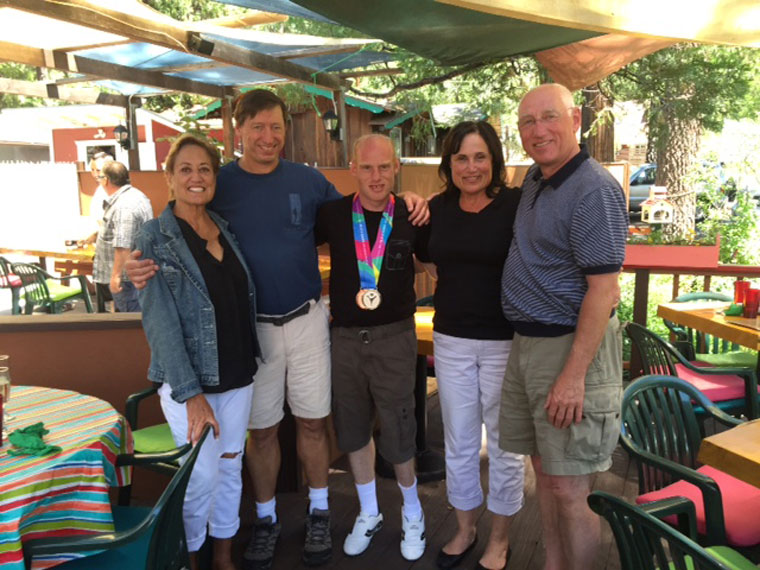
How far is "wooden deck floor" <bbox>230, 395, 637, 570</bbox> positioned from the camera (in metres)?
2.84

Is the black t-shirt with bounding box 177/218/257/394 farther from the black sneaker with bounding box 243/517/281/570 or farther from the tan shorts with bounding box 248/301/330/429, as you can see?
the black sneaker with bounding box 243/517/281/570

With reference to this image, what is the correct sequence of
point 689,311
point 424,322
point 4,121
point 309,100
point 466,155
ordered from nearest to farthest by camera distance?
point 466,155 → point 424,322 → point 689,311 → point 309,100 → point 4,121

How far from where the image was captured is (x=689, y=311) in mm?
4164

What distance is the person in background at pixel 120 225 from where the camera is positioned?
505cm

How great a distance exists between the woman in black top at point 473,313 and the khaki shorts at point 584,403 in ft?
0.92

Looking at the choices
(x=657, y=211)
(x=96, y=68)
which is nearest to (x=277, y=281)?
(x=96, y=68)

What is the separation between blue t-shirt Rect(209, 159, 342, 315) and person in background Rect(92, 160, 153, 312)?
264 cm

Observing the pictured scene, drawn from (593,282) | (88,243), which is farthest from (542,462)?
(88,243)

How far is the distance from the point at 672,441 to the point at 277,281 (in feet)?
5.48

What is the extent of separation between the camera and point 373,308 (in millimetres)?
2611

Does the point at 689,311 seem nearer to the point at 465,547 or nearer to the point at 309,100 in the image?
the point at 465,547

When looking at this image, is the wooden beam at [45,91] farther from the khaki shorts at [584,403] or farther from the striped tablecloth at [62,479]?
the khaki shorts at [584,403]

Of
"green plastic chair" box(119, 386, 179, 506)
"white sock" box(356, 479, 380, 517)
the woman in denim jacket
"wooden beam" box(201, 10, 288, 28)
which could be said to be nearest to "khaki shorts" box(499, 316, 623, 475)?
"white sock" box(356, 479, 380, 517)

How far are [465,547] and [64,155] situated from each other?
2029cm
